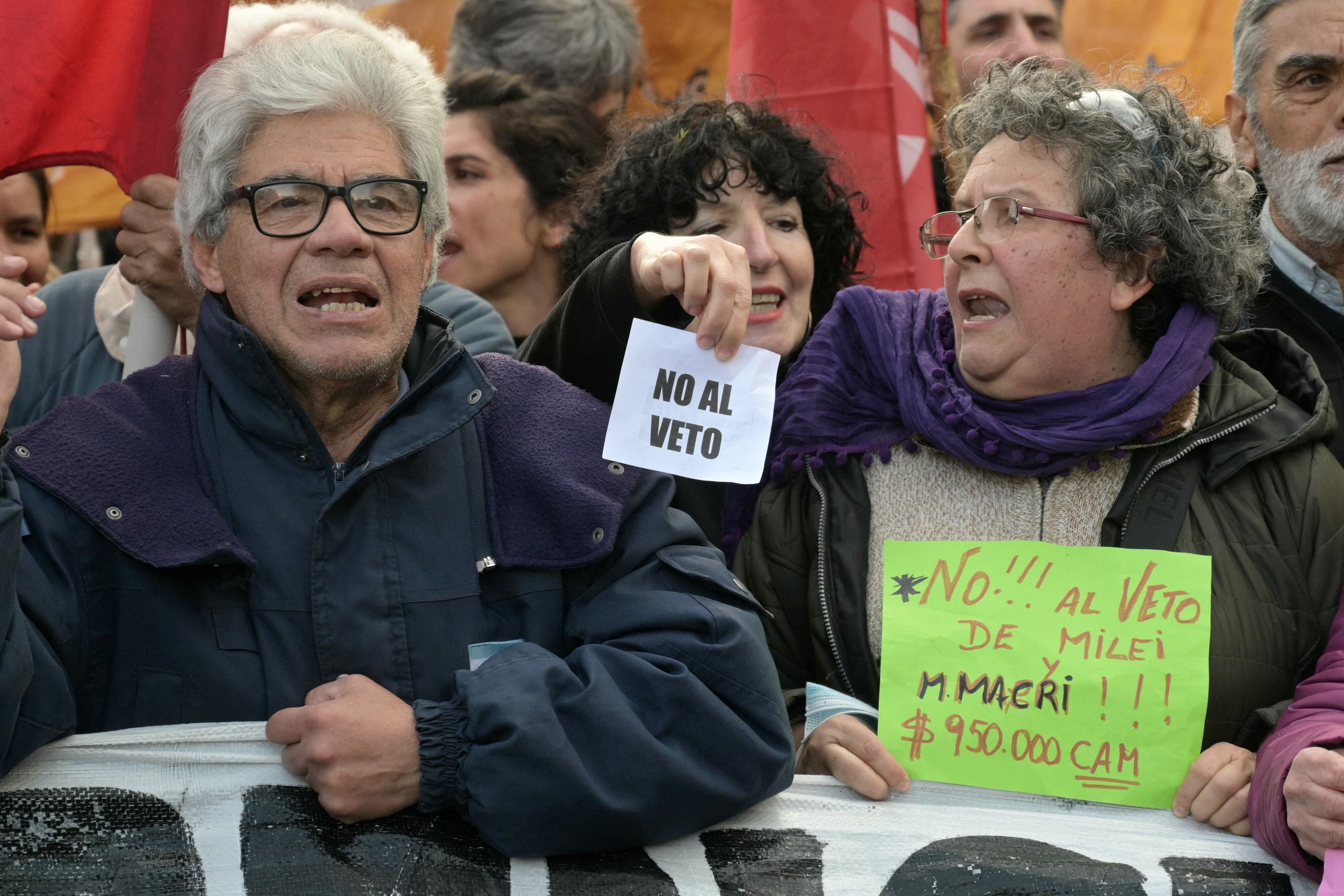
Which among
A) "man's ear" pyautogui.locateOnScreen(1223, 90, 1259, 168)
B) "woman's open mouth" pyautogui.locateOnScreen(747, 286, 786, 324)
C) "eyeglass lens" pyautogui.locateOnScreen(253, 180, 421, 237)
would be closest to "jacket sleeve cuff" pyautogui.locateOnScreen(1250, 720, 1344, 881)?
"woman's open mouth" pyautogui.locateOnScreen(747, 286, 786, 324)

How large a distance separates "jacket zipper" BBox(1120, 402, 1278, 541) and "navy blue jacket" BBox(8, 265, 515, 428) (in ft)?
5.15

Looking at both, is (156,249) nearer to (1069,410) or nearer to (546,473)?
(546,473)

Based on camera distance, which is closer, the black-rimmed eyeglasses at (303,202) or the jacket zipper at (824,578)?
the black-rimmed eyeglasses at (303,202)

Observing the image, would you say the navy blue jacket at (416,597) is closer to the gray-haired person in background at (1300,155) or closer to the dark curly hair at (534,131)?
the gray-haired person in background at (1300,155)

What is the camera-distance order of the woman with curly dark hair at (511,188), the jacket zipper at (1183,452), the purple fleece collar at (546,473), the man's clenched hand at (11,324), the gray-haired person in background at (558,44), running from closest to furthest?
1. the man's clenched hand at (11,324)
2. the purple fleece collar at (546,473)
3. the jacket zipper at (1183,452)
4. the woman with curly dark hair at (511,188)
5. the gray-haired person in background at (558,44)

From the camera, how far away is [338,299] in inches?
105

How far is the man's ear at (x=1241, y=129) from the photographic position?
4.23m

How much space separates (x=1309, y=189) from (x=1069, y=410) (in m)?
1.37

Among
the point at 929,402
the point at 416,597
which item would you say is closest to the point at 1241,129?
the point at 929,402

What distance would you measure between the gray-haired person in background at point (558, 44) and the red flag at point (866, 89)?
87cm

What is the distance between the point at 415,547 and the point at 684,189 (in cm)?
153

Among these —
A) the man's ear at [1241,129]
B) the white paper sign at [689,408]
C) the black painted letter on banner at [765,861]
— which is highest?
the man's ear at [1241,129]

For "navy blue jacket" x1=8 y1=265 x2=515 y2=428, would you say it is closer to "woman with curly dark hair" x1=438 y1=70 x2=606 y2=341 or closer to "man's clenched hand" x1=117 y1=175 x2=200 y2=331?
"man's clenched hand" x1=117 y1=175 x2=200 y2=331

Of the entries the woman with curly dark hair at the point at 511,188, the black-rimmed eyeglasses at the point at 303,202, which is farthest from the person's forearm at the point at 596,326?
the woman with curly dark hair at the point at 511,188
